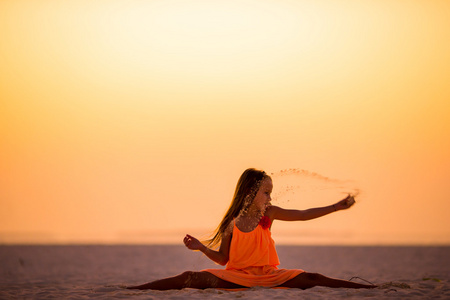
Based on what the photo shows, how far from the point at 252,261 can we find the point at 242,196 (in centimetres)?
87

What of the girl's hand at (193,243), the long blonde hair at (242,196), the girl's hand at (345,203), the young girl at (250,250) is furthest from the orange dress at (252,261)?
the girl's hand at (345,203)

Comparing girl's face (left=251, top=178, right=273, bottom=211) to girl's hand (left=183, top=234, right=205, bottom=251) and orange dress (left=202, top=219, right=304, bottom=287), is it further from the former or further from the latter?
girl's hand (left=183, top=234, right=205, bottom=251)

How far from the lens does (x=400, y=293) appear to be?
8789mm

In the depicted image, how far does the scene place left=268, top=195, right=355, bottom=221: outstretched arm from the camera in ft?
28.3

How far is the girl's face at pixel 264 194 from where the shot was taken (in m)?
8.80

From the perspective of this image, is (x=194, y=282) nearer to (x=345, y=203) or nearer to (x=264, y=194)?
(x=264, y=194)

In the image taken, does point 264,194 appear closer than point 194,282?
Yes

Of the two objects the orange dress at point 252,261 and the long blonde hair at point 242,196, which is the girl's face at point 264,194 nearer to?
the long blonde hair at point 242,196

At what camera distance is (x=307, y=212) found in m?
8.74

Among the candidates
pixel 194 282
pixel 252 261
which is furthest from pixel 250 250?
pixel 194 282

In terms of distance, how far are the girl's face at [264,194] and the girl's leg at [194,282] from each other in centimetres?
113

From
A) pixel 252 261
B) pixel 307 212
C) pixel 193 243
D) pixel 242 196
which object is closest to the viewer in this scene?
pixel 193 243

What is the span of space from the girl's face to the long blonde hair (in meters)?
0.05

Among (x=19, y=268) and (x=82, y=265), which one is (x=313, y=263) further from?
(x=19, y=268)
